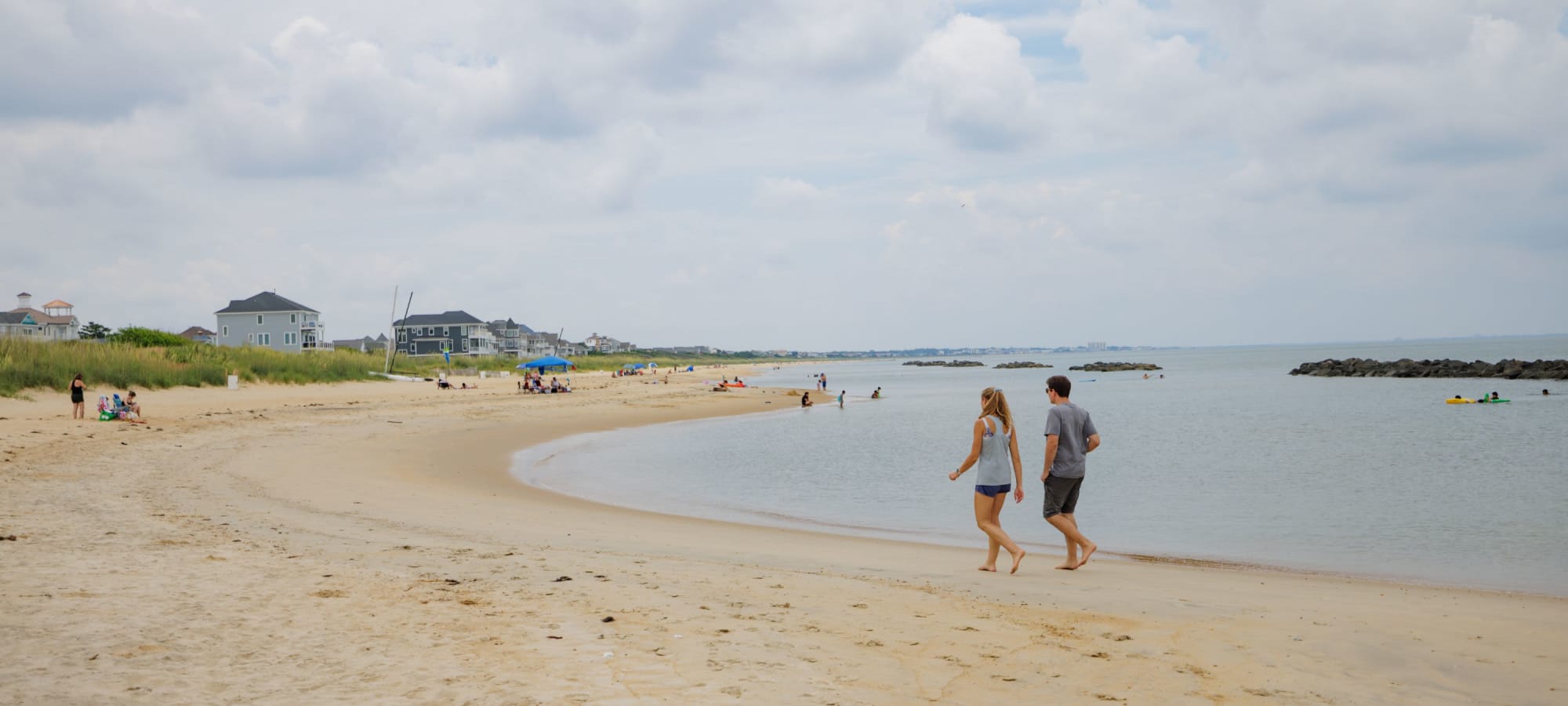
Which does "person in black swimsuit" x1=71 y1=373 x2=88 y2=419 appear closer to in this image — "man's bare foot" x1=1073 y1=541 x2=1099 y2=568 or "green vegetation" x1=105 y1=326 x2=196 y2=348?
"man's bare foot" x1=1073 y1=541 x2=1099 y2=568

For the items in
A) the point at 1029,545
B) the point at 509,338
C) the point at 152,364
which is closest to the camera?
the point at 1029,545

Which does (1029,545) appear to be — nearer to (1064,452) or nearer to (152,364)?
(1064,452)

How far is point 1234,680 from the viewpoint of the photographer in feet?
17.8

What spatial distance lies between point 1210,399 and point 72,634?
5301cm

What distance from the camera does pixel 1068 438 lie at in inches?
345

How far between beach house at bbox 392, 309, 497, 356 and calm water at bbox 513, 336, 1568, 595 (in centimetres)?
8355

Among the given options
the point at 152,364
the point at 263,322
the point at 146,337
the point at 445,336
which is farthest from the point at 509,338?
the point at 152,364

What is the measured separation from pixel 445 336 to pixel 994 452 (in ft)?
374

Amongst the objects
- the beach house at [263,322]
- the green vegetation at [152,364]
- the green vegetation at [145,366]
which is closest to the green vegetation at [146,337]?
the green vegetation at [152,364]

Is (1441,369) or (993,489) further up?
(1441,369)

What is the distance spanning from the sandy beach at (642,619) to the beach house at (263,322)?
77.2 m

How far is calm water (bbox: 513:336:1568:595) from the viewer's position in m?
12.3

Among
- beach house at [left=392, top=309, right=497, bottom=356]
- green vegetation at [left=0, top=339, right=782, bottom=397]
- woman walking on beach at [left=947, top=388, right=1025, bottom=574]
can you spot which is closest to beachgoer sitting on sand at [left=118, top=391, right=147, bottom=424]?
green vegetation at [left=0, top=339, right=782, bottom=397]

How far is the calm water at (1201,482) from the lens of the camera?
12.3 metres
